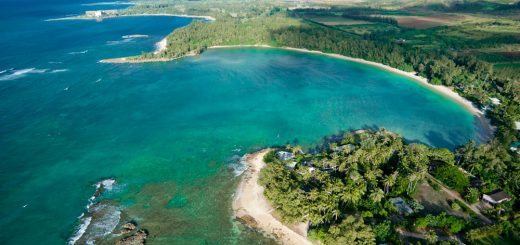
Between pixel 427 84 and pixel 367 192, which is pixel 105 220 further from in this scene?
pixel 427 84

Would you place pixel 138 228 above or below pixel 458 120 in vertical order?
below

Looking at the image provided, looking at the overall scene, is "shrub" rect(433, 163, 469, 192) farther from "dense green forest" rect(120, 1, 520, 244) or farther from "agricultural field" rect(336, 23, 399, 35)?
"agricultural field" rect(336, 23, 399, 35)

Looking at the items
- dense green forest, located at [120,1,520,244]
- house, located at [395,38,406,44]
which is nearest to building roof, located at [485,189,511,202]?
dense green forest, located at [120,1,520,244]

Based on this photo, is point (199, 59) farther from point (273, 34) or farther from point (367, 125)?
point (367, 125)

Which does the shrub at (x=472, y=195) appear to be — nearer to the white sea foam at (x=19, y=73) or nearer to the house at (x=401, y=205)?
the house at (x=401, y=205)

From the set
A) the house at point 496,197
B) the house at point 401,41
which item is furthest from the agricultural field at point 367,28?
the house at point 496,197

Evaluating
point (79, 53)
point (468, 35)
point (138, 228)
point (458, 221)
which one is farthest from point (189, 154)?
point (468, 35)
